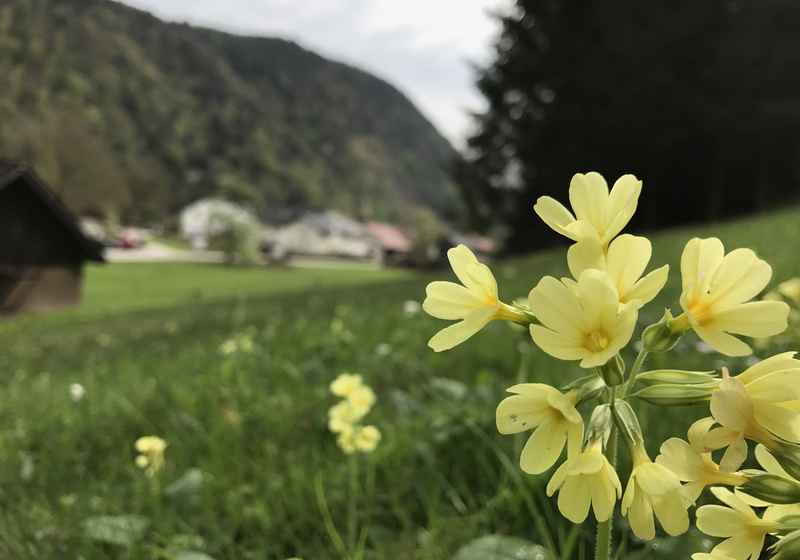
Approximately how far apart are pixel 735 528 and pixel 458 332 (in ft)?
0.86

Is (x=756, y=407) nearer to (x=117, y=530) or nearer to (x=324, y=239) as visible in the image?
(x=117, y=530)

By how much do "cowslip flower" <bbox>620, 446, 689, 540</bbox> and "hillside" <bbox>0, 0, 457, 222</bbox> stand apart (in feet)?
79.2

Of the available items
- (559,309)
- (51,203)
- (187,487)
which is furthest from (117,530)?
(51,203)

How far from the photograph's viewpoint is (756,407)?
1.50 ft

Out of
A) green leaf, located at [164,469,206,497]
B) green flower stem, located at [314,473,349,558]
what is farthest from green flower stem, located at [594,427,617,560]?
green leaf, located at [164,469,206,497]

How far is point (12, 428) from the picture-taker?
262 cm

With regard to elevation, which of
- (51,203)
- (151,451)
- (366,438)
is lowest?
(151,451)

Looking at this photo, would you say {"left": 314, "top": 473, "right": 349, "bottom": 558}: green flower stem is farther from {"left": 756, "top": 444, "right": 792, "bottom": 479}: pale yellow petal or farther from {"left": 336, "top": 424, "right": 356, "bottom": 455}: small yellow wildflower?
{"left": 756, "top": 444, "right": 792, "bottom": 479}: pale yellow petal

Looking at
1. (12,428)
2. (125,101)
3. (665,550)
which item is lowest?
(12,428)

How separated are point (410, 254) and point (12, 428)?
6822 cm

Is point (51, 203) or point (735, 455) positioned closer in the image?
point (735, 455)

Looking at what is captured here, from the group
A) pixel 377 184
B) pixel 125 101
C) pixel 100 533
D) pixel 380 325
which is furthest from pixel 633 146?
pixel 377 184

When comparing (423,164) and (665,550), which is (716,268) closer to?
(665,550)

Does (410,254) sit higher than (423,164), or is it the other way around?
(423,164)
